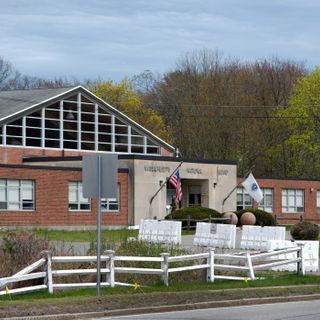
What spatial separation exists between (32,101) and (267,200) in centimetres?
2116

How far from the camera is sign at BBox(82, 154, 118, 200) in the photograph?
1855 centimetres

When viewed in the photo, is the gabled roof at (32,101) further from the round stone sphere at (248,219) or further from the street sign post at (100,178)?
the street sign post at (100,178)

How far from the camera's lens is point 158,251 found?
78.8ft

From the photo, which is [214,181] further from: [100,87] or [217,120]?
[100,87]

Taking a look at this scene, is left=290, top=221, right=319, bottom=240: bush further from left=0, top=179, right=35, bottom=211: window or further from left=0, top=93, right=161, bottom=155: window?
left=0, top=93, right=161, bottom=155: window

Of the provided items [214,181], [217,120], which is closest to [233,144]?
[217,120]

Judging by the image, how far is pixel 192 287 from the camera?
2131cm

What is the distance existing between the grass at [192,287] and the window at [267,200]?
45159 mm

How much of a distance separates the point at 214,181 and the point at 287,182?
976cm

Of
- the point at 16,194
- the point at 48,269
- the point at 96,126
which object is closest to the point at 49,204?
the point at 16,194

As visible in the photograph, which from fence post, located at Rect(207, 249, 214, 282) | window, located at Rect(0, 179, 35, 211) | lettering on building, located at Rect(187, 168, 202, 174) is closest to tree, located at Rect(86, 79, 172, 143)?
lettering on building, located at Rect(187, 168, 202, 174)

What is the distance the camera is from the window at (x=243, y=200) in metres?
70.4

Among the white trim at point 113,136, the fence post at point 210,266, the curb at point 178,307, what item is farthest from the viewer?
the white trim at point 113,136

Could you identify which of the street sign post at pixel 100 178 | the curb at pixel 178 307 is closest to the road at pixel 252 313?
the curb at pixel 178 307
